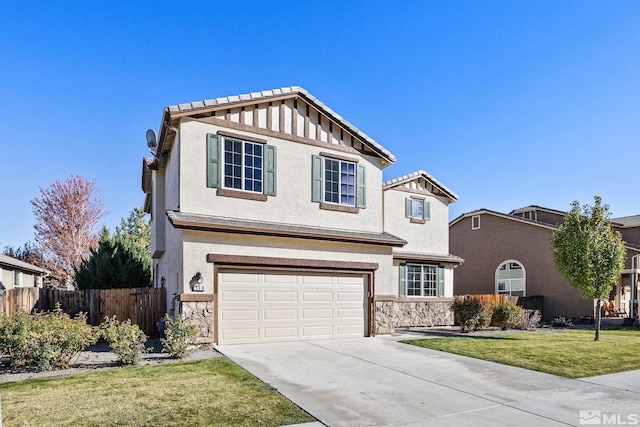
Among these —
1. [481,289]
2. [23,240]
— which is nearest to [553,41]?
[481,289]

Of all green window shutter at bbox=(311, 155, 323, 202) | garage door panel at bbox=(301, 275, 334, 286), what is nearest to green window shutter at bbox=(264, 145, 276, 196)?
green window shutter at bbox=(311, 155, 323, 202)

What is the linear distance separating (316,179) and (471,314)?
27.6 feet

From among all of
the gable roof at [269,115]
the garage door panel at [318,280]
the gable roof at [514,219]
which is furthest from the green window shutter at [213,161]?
the gable roof at [514,219]

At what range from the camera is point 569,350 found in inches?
481

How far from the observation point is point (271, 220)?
13.8 metres

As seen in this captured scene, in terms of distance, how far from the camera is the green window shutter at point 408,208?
815 inches

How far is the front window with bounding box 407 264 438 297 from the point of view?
20344 millimetres

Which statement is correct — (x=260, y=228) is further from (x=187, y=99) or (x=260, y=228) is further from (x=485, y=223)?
(x=485, y=223)

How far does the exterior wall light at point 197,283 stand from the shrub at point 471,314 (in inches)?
419

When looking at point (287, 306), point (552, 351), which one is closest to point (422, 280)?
point (552, 351)

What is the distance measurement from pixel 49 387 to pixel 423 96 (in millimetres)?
15732

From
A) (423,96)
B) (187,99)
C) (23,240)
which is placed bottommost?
(23,240)

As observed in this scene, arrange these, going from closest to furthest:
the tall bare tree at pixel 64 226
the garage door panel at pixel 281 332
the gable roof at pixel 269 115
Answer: the gable roof at pixel 269 115 < the garage door panel at pixel 281 332 < the tall bare tree at pixel 64 226

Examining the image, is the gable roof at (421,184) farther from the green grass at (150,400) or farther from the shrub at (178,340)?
the green grass at (150,400)
